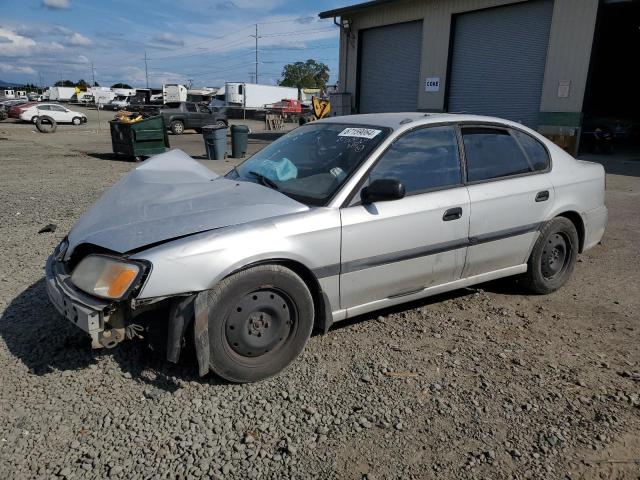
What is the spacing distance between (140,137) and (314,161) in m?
11.9

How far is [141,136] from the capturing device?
1430cm

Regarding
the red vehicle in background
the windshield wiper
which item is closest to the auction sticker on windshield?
the windshield wiper

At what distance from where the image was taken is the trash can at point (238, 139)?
15461 mm

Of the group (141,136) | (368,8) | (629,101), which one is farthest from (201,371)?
(629,101)

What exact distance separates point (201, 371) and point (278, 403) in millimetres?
484

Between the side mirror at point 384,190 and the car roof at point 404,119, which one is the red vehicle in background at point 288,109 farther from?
the side mirror at point 384,190

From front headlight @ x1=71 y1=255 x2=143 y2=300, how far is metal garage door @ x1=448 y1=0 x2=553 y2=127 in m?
15.3

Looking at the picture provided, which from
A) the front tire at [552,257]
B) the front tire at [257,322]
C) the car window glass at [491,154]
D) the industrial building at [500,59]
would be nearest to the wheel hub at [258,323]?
the front tire at [257,322]

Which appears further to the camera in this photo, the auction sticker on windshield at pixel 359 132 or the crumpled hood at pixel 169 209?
the auction sticker on windshield at pixel 359 132

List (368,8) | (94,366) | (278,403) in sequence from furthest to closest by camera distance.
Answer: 1. (368,8)
2. (94,366)
3. (278,403)

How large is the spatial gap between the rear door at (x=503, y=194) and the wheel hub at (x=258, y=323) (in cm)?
163

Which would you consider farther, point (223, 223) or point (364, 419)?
point (223, 223)

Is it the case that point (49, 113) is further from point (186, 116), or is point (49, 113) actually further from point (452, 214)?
point (452, 214)

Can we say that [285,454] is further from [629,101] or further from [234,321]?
[629,101]
